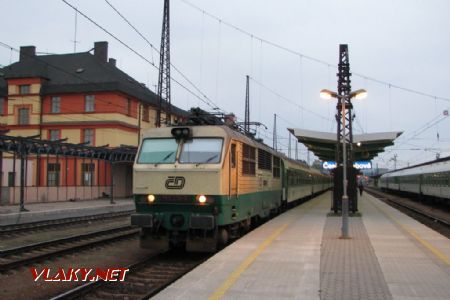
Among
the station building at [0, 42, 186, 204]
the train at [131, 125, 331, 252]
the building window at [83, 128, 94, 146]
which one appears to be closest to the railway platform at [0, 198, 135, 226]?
the train at [131, 125, 331, 252]

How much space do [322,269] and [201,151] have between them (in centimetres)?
384

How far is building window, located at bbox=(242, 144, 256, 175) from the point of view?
12188 mm

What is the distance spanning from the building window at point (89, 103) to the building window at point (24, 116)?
6.13 metres

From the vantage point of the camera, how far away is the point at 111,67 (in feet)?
163

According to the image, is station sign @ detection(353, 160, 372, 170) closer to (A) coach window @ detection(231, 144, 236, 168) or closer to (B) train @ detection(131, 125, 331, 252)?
(A) coach window @ detection(231, 144, 236, 168)

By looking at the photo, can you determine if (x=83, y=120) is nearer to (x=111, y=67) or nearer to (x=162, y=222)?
(x=111, y=67)

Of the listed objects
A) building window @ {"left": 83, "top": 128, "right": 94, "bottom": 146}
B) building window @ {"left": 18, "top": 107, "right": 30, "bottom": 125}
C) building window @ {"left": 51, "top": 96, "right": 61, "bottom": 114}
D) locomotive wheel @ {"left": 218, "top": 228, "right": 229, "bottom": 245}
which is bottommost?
locomotive wheel @ {"left": 218, "top": 228, "right": 229, "bottom": 245}

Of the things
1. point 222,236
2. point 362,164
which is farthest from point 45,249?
point 362,164

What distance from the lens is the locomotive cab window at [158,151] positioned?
10.9 metres

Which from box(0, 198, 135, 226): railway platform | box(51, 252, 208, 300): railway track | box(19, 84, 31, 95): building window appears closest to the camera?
box(51, 252, 208, 300): railway track

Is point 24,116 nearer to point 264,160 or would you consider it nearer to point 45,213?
point 45,213

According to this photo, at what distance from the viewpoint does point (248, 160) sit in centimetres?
1265

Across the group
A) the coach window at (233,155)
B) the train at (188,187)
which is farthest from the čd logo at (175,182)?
the coach window at (233,155)

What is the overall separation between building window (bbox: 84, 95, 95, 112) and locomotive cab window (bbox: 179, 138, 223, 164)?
3578 cm
